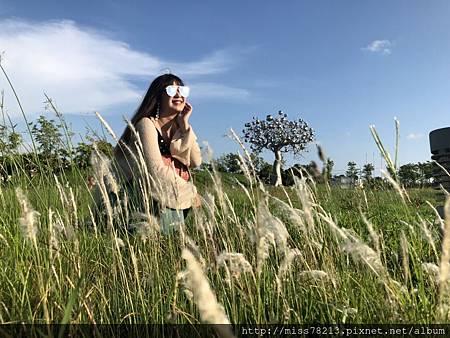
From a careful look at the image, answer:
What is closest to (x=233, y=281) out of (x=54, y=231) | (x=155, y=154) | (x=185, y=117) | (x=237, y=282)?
(x=237, y=282)

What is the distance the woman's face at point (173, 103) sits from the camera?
390cm

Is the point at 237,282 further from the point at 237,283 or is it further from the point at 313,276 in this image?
the point at 313,276

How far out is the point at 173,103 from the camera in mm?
3910

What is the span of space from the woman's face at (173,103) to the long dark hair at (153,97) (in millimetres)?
47

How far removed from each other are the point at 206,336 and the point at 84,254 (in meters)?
0.82

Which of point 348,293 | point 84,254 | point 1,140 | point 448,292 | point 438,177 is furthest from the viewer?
point 438,177

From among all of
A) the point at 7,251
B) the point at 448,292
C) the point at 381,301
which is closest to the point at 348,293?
the point at 381,301

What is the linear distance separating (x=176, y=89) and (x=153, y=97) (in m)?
0.25

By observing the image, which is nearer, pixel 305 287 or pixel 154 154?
pixel 305 287

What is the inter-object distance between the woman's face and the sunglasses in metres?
0.04

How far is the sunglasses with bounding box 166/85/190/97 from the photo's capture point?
3799 mm

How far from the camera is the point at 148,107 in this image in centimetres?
393

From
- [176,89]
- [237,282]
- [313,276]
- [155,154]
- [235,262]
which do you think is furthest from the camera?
[176,89]

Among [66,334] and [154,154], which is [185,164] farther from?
[66,334]
